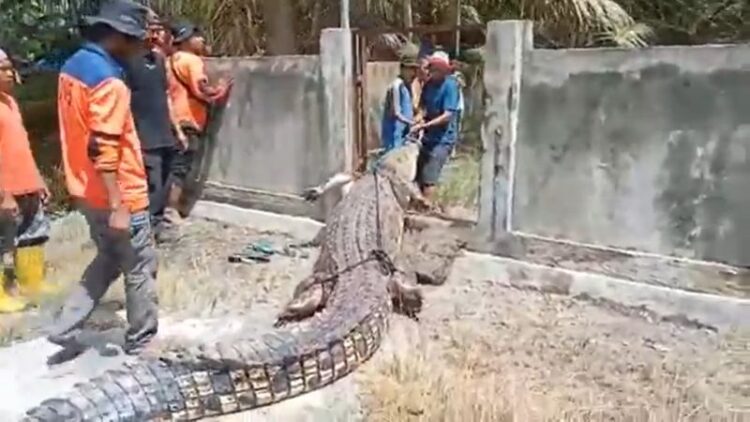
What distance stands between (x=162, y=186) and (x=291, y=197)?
1.02m

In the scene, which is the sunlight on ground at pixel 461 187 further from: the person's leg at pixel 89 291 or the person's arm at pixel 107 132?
the person's arm at pixel 107 132

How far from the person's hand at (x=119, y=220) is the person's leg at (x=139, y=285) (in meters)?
0.16

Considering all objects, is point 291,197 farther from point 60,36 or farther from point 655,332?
point 60,36

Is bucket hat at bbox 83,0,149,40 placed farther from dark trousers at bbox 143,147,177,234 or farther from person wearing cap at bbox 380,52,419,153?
person wearing cap at bbox 380,52,419,153

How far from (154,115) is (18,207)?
148 cm

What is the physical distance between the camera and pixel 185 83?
7457 millimetres

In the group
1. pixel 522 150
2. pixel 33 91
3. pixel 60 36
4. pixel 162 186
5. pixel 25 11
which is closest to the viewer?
pixel 522 150

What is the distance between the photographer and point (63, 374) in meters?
4.13

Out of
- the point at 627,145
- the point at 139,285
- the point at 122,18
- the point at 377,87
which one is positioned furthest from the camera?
the point at 377,87

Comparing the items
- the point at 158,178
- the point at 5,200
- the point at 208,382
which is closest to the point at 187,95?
the point at 158,178

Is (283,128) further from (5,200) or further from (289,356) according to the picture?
(289,356)

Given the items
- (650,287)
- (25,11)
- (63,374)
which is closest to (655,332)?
(650,287)

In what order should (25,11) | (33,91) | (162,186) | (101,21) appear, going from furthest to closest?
(33,91), (25,11), (162,186), (101,21)

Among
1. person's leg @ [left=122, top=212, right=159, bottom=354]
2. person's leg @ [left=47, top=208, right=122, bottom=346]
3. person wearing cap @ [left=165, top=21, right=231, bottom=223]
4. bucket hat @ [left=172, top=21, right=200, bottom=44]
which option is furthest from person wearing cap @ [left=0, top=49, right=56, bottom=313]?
bucket hat @ [left=172, top=21, right=200, bottom=44]
